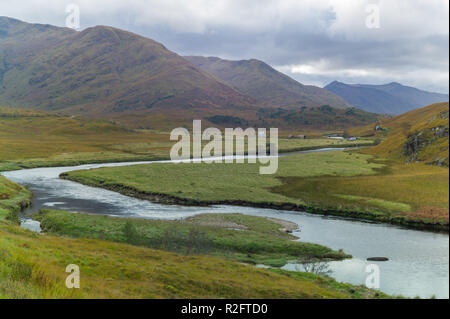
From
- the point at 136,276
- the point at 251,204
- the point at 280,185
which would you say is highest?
the point at 280,185

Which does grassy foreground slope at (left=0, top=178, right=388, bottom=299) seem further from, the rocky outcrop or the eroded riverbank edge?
the eroded riverbank edge

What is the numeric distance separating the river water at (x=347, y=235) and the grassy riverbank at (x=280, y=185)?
7.33ft

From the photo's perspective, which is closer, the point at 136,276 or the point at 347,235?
the point at 136,276

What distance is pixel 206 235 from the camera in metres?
41.1

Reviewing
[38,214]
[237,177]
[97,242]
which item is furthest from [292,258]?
[237,177]

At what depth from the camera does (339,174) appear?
63.2 metres

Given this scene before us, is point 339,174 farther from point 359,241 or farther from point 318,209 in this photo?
point 359,241

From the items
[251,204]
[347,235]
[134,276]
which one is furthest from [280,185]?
[134,276]

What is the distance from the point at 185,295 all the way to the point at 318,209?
112ft

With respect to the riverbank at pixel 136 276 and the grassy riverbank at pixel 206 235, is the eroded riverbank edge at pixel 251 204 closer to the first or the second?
the grassy riverbank at pixel 206 235

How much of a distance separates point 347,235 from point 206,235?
16266mm

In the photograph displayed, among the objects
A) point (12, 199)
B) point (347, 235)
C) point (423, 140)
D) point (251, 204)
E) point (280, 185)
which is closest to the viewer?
point (423, 140)

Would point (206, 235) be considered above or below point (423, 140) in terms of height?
below

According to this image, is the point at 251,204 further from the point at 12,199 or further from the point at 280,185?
the point at 12,199
